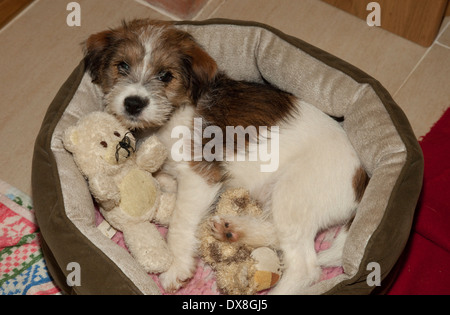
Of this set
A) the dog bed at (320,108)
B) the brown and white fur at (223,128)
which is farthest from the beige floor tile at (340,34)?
the brown and white fur at (223,128)

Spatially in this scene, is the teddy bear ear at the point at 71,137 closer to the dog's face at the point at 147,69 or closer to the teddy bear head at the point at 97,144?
the teddy bear head at the point at 97,144

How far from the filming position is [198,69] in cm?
279

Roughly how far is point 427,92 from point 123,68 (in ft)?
6.87

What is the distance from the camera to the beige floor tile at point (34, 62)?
3.54 m

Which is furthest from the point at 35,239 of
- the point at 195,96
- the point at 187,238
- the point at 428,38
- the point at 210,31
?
the point at 428,38

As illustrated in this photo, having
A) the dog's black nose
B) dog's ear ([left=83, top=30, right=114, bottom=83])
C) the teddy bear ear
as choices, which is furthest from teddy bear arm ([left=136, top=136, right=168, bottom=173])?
dog's ear ([left=83, top=30, right=114, bottom=83])

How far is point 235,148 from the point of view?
288 cm

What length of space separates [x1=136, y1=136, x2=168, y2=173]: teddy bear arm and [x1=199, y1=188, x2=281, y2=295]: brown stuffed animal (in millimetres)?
370

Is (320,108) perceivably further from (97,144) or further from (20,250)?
(20,250)

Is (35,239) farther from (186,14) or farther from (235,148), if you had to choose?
(186,14)

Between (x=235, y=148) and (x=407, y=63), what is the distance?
5.53 ft

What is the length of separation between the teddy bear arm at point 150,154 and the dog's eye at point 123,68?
0.33 metres

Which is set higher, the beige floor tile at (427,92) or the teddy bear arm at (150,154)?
the beige floor tile at (427,92)

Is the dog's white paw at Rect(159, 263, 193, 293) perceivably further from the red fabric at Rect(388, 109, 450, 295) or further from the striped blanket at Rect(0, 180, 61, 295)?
the red fabric at Rect(388, 109, 450, 295)
